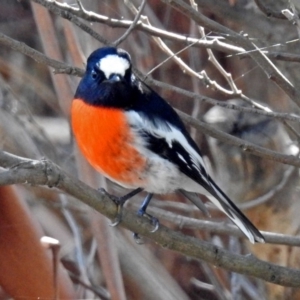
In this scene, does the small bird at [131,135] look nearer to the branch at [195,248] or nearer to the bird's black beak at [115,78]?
the bird's black beak at [115,78]

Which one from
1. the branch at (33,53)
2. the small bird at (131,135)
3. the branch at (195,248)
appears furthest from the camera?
the small bird at (131,135)

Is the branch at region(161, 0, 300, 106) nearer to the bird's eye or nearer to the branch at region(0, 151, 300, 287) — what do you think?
the bird's eye

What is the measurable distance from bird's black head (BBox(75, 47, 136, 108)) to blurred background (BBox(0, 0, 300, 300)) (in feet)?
0.35

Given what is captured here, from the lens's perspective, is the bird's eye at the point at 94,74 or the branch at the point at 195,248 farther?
the bird's eye at the point at 94,74

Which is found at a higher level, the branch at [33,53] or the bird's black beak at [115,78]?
the branch at [33,53]

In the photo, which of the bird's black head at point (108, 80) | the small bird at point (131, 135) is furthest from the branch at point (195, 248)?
the bird's black head at point (108, 80)

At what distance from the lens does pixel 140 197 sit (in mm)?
3705

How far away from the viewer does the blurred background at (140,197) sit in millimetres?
2445

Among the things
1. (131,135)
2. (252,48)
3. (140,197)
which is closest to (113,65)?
(131,135)

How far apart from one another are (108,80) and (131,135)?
6.7 inches

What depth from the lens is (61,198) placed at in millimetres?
3242

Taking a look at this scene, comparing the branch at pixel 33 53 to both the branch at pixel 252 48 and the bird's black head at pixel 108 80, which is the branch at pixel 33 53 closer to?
the bird's black head at pixel 108 80

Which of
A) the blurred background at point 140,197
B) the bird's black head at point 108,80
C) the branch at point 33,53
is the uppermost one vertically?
the branch at point 33,53

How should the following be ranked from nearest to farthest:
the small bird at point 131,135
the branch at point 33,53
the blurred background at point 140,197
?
1. the branch at point 33,53
2. the small bird at point 131,135
3. the blurred background at point 140,197
